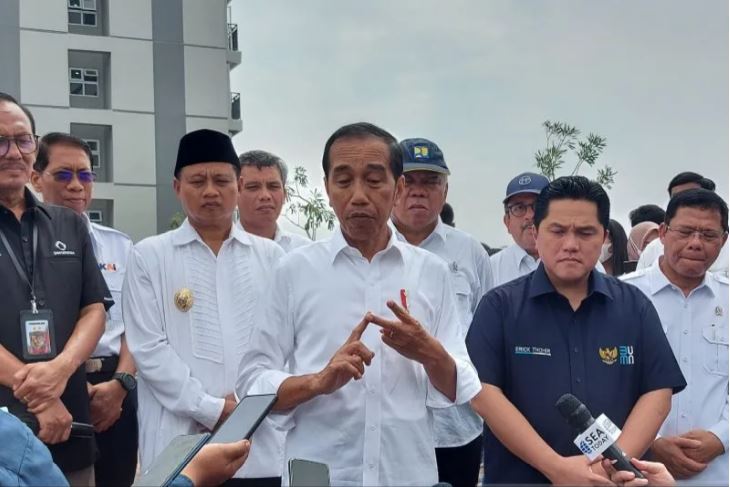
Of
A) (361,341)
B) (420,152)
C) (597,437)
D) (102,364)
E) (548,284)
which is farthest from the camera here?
(420,152)

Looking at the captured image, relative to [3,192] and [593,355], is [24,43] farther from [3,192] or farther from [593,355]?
[593,355]

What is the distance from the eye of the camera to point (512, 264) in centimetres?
520

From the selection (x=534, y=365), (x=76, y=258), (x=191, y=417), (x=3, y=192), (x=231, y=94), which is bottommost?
(x=191, y=417)

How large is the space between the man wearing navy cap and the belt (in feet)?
4.81

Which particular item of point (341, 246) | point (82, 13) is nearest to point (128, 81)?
point (82, 13)

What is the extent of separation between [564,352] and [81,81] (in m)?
21.3

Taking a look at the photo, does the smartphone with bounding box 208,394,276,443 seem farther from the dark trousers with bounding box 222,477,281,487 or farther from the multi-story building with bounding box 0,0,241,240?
the multi-story building with bounding box 0,0,241,240

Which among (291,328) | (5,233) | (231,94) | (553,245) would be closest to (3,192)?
(5,233)

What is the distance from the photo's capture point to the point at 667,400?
10.7 ft

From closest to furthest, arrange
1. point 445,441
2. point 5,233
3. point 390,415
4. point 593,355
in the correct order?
point 390,415
point 593,355
point 5,233
point 445,441

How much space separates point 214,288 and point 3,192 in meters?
0.89

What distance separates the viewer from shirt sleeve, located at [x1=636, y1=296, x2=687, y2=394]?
3244 mm

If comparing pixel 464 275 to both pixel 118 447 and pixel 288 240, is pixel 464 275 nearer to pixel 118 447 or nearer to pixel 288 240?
pixel 288 240

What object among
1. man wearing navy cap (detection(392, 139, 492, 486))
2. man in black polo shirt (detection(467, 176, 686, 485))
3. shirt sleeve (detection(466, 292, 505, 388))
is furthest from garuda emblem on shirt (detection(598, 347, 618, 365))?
man wearing navy cap (detection(392, 139, 492, 486))
